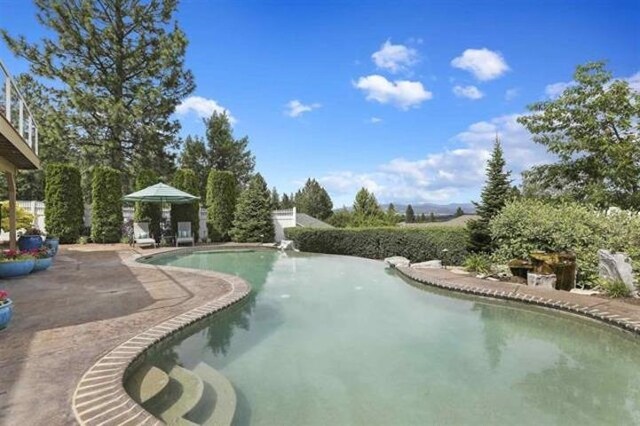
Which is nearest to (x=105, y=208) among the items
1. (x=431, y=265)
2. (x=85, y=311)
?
(x=85, y=311)

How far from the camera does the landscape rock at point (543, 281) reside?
830cm

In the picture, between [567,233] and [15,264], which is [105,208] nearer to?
[15,264]

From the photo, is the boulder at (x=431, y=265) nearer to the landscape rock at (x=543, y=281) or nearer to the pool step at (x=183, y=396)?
the landscape rock at (x=543, y=281)

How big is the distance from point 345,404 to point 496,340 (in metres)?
3.04

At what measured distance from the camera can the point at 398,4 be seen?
11211 mm

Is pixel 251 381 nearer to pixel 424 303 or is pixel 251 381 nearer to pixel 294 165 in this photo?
pixel 424 303

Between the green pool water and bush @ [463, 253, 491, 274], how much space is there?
2.50m

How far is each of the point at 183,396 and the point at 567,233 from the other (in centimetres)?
859

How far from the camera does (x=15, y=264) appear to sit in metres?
8.80

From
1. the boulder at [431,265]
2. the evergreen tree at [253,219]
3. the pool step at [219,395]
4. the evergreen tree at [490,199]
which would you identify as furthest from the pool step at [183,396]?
the evergreen tree at [253,219]

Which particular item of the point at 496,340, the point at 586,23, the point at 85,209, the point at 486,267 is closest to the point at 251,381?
the point at 496,340

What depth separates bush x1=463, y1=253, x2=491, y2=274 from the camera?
1020cm

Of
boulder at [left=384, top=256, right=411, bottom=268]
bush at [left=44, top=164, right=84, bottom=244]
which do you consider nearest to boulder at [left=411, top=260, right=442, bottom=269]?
boulder at [left=384, top=256, right=411, bottom=268]

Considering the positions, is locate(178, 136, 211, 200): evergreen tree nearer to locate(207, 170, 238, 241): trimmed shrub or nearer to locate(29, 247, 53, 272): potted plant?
locate(207, 170, 238, 241): trimmed shrub
